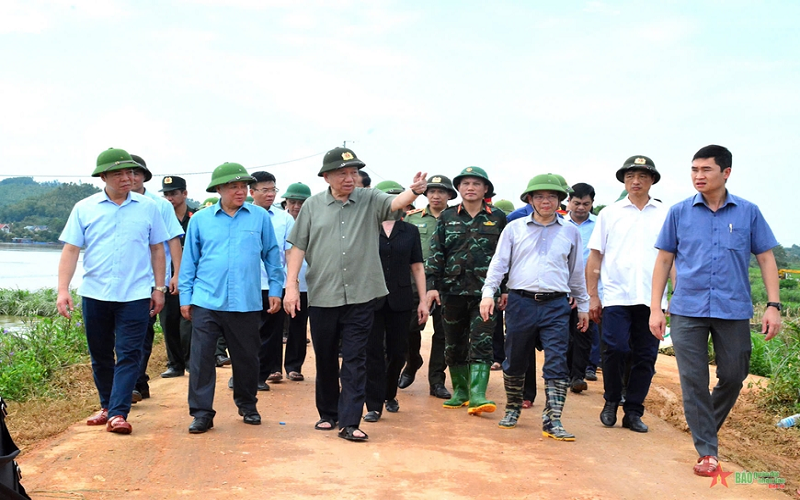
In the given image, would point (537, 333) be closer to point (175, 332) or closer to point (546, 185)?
point (546, 185)

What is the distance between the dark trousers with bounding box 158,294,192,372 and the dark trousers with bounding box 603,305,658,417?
182 inches

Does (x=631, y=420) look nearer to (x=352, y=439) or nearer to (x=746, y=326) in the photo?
(x=746, y=326)

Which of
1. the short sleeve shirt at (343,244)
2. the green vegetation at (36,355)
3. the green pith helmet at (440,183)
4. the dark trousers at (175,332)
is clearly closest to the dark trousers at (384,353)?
the short sleeve shirt at (343,244)

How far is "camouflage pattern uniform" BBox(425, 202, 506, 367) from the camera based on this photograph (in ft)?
26.0

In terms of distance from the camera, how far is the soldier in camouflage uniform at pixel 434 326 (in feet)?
29.2

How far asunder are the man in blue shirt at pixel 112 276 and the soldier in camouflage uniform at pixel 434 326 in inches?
119

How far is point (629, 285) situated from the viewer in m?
7.34

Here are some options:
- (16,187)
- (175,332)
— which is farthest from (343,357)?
(16,187)

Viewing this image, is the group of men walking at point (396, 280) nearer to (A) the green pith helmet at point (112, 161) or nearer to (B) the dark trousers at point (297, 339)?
(A) the green pith helmet at point (112, 161)

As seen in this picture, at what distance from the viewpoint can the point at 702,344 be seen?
19.7 ft

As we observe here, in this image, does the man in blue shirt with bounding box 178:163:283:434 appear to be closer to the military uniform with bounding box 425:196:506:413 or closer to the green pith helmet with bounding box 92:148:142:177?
the green pith helmet with bounding box 92:148:142:177

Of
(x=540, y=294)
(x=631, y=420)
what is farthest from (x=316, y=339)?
(x=631, y=420)

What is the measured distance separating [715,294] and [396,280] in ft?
9.40

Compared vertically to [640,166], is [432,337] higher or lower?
lower
